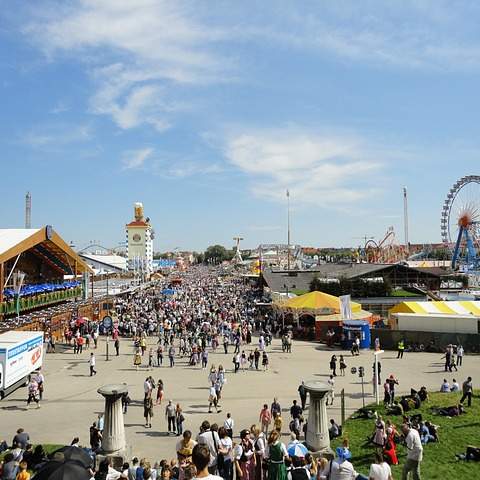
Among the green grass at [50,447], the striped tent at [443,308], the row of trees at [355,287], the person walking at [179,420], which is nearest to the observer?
the green grass at [50,447]

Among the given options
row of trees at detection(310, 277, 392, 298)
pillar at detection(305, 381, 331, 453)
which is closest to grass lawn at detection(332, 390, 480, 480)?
pillar at detection(305, 381, 331, 453)

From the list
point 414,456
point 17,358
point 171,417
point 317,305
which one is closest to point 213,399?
point 171,417

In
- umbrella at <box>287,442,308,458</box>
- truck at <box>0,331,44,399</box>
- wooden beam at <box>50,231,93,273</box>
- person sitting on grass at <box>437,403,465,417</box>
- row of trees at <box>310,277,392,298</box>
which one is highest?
wooden beam at <box>50,231,93,273</box>

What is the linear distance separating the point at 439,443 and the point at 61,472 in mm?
9626

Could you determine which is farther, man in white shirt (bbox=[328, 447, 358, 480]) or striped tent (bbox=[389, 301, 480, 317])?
striped tent (bbox=[389, 301, 480, 317])

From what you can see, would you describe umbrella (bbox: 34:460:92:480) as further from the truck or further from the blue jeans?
the truck

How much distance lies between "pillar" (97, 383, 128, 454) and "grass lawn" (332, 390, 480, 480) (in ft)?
16.7

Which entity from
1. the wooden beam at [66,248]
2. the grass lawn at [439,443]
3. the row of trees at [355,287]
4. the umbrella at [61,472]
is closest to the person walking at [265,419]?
the grass lawn at [439,443]

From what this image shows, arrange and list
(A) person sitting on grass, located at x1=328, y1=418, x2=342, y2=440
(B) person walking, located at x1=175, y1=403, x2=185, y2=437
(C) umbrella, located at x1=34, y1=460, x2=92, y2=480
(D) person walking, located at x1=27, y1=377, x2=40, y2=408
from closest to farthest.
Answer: (C) umbrella, located at x1=34, y1=460, x2=92, y2=480 → (A) person sitting on grass, located at x1=328, y1=418, x2=342, y2=440 → (B) person walking, located at x1=175, y1=403, x2=185, y2=437 → (D) person walking, located at x1=27, y1=377, x2=40, y2=408

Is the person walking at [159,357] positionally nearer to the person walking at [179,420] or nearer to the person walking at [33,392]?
the person walking at [33,392]

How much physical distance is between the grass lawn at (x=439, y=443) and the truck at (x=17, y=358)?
11.1 m

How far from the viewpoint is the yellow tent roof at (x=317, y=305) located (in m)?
30.2

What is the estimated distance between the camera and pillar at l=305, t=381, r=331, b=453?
10.9m

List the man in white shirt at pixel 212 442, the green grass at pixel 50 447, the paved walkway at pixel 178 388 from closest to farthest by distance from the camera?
the man in white shirt at pixel 212 442 < the green grass at pixel 50 447 < the paved walkway at pixel 178 388
